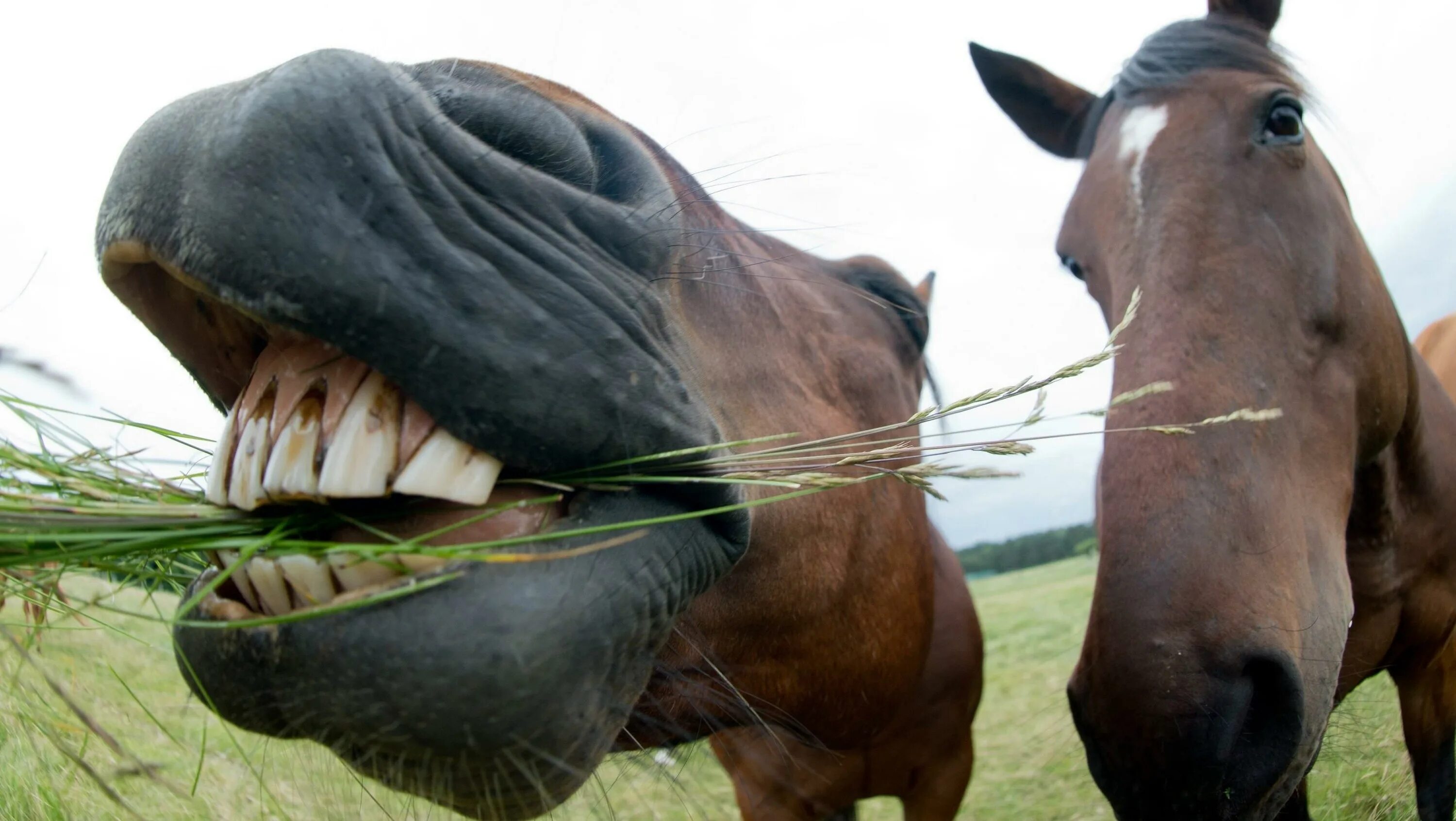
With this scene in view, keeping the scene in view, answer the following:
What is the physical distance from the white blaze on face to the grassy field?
1.67 meters

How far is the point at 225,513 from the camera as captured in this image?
1.07 meters

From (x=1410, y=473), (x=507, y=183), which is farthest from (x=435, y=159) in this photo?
(x=1410, y=473)

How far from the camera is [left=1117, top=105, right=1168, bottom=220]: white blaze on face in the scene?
2314 millimetres

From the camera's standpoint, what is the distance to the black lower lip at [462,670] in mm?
929

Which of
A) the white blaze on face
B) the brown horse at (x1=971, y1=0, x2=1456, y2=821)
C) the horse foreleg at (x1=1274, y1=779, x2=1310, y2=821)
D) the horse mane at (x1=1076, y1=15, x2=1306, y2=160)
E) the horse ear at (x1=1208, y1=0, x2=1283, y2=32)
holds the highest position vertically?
the horse ear at (x1=1208, y1=0, x2=1283, y2=32)

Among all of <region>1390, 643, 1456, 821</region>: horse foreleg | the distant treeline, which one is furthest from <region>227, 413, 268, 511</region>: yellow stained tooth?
the distant treeline

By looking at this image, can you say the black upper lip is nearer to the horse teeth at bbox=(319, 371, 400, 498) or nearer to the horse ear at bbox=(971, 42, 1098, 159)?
the horse teeth at bbox=(319, 371, 400, 498)

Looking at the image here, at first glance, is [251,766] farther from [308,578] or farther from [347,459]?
[347,459]

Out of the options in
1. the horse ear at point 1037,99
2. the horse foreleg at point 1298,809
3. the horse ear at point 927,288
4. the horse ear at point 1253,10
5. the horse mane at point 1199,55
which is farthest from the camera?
the horse ear at point 927,288

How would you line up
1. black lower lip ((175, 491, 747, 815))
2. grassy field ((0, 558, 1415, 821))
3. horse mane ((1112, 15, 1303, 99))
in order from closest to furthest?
black lower lip ((175, 491, 747, 815)) → grassy field ((0, 558, 1415, 821)) → horse mane ((1112, 15, 1303, 99))

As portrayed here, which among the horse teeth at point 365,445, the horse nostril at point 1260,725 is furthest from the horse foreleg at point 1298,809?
the horse teeth at point 365,445

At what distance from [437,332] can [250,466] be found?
277mm

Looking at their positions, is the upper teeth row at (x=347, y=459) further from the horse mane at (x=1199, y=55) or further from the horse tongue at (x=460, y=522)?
the horse mane at (x=1199, y=55)

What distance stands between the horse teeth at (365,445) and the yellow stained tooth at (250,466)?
9 centimetres
